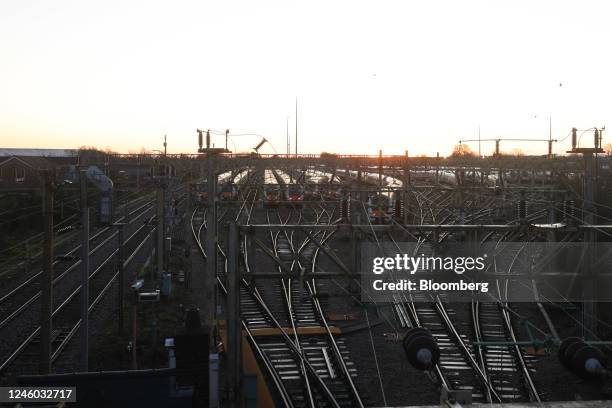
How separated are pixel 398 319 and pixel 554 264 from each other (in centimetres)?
271

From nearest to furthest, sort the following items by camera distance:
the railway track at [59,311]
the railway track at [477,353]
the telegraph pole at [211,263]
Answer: the railway track at [477,353], the telegraph pole at [211,263], the railway track at [59,311]

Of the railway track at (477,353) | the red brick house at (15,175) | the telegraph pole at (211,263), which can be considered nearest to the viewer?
the railway track at (477,353)

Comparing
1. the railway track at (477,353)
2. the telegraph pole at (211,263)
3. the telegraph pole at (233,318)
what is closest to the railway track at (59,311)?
the telegraph pole at (211,263)

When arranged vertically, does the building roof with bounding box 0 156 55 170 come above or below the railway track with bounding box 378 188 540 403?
above

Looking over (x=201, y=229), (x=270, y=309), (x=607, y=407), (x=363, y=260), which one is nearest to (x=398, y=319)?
(x=270, y=309)

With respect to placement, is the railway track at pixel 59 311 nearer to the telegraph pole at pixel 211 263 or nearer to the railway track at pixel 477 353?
the telegraph pole at pixel 211 263

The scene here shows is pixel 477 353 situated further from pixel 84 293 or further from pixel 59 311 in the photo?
pixel 59 311

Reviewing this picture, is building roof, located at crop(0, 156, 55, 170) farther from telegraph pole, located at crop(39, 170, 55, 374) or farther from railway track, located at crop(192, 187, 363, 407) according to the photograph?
telegraph pole, located at crop(39, 170, 55, 374)

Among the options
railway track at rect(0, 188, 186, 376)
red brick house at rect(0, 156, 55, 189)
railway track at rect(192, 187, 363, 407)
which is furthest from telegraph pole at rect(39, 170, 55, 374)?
red brick house at rect(0, 156, 55, 189)

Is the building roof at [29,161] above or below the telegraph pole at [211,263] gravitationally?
above

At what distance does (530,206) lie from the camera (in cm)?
1538

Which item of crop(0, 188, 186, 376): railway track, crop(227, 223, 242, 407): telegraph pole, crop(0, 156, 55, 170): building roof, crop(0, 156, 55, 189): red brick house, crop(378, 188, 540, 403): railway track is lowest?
crop(378, 188, 540, 403): railway track

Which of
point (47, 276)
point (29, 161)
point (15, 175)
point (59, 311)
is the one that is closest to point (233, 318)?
point (47, 276)

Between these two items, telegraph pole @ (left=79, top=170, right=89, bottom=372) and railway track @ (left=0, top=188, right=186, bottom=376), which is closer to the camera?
telegraph pole @ (left=79, top=170, right=89, bottom=372)
